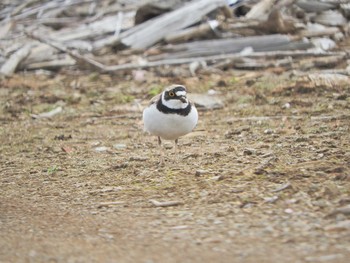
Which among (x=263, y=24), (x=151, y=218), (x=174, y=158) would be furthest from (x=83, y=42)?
(x=151, y=218)

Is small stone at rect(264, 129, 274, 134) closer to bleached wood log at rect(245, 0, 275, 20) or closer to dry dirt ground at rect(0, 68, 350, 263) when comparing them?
dry dirt ground at rect(0, 68, 350, 263)

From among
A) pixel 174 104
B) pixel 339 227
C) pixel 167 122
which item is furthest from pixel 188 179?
pixel 339 227

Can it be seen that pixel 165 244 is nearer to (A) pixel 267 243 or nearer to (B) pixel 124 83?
(A) pixel 267 243

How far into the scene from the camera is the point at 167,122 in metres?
6.46

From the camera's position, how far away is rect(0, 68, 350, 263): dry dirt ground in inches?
161

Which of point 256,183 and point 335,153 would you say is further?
point 335,153

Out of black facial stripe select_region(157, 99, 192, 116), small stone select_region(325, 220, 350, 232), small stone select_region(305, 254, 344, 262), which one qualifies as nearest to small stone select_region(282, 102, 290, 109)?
black facial stripe select_region(157, 99, 192, 116)

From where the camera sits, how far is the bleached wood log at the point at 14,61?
13.0 m

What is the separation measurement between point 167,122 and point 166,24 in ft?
23.2

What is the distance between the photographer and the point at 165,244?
412 cm

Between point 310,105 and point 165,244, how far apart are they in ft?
17.8

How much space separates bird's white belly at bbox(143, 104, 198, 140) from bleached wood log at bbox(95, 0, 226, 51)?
22.2 feet

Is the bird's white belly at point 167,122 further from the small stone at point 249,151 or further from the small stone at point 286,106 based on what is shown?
the small stone at point 286,106

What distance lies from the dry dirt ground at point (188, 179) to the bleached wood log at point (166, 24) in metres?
2.37
